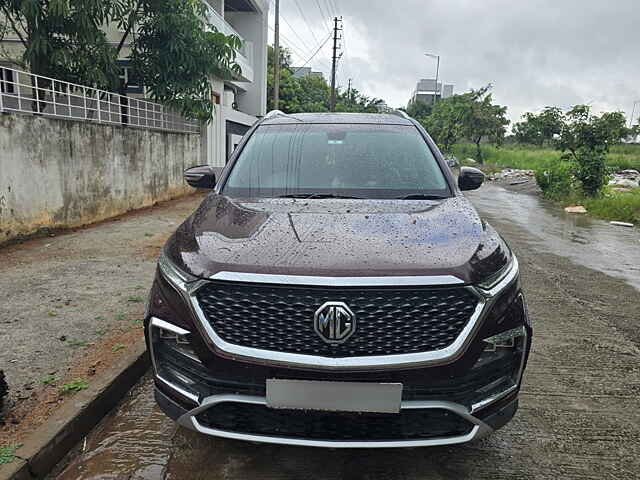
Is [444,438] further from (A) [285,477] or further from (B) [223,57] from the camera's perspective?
(B) [223,57]

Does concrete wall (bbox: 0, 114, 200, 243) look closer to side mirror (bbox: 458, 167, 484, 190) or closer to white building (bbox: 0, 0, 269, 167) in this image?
white building (bbox: 0, 0, 269, 167)

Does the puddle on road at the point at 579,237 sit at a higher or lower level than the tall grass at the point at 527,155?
lower

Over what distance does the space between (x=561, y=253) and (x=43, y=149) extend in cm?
756

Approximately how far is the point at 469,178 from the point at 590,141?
13.7 metres

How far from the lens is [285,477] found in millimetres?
2230

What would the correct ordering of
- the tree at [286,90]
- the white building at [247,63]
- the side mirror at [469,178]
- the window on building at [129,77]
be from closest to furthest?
the side mirror at [469,178] → the window on building at [129,77] → the white building at [247,63] → the tree at [286,90]

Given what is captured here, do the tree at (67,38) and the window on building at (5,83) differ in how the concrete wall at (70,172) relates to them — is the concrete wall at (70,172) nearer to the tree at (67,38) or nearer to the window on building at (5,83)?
the window on building at (5,83)

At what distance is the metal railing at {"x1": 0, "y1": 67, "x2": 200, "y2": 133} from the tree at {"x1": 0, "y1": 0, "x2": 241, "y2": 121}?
332mm

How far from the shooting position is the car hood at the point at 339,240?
6.33ft

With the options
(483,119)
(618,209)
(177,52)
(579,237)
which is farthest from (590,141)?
(483,119)

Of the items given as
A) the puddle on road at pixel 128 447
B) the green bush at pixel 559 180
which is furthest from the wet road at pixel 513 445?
the green bush at pixel 559 180

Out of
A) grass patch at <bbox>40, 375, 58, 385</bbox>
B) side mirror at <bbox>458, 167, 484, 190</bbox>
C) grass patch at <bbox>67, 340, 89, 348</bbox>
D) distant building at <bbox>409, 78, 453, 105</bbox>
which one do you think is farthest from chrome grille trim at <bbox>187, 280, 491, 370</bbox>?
distant building at <bbox>409, 78, 453, 105</bbox>

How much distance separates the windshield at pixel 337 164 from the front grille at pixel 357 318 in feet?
3.43

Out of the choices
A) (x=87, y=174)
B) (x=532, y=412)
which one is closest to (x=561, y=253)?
(x=532, y=412)
